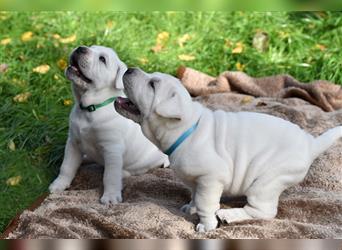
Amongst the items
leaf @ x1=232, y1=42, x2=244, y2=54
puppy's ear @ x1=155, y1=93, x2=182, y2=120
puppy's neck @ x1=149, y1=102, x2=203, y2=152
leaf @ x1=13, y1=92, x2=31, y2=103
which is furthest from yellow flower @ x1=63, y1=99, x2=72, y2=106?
puppy's ear @ x1=155, y1=93, x2=182, y2=120

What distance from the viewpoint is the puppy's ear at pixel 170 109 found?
2.97m

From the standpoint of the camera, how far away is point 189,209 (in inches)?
131

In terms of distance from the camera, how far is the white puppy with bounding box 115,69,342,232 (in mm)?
3033

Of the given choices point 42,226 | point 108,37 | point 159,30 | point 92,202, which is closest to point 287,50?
point 159,30

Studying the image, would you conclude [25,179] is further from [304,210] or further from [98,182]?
[304,210]

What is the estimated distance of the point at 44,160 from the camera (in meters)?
4.26

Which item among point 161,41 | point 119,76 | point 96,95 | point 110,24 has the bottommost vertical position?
point 161,41

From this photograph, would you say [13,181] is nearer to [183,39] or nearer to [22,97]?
[22,97]

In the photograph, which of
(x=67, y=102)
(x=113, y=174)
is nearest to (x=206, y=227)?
(x=113, y=174)

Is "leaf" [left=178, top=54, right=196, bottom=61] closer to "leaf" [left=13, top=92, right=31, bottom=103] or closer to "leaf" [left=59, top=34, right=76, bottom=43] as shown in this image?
"leaf" [left=59, top=34, right=76, bottom=43]

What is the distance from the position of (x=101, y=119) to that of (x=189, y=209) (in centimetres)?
73

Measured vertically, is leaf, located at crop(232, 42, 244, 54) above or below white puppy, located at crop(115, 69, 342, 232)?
below

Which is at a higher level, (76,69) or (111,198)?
(76,69)

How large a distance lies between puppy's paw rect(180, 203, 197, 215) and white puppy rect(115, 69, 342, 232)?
4.7 inches
